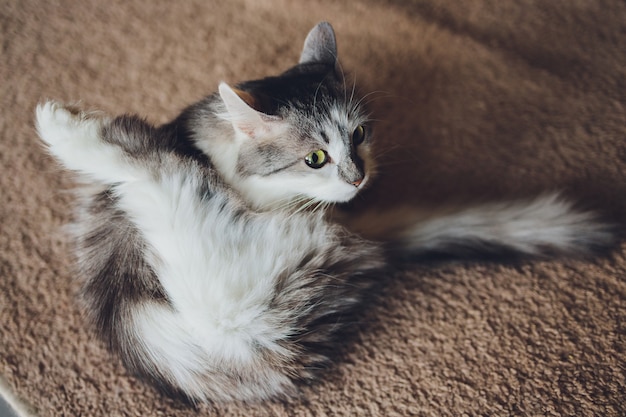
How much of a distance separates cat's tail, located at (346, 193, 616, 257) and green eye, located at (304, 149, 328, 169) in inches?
7.1

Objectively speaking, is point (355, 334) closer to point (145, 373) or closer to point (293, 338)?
point (293, 338)

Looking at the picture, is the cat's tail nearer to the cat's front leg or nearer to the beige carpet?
the beige carpet

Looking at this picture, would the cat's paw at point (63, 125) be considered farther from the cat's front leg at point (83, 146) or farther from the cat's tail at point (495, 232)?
the cat's tail at point (495, 232)

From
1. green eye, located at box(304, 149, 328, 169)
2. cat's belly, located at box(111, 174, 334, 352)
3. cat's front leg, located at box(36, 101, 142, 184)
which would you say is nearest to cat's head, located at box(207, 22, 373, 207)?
green eye, located at box(304, 149, 328, 169)

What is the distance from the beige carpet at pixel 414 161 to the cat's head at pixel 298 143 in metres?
0.26

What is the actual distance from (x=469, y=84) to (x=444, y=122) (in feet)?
0.48

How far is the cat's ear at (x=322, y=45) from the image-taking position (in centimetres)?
107

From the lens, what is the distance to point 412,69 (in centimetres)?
139

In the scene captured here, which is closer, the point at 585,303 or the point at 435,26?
the point at 585,303

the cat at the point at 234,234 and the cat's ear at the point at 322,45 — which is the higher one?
the cat's ear at the point at 322,45

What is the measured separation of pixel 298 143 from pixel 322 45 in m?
0.26

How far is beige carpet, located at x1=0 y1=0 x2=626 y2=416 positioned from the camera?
3.43 ft

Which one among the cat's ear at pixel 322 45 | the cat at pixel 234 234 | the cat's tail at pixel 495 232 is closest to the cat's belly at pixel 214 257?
the cat at pixel 234 234

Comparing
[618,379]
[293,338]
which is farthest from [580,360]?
[293,338]
